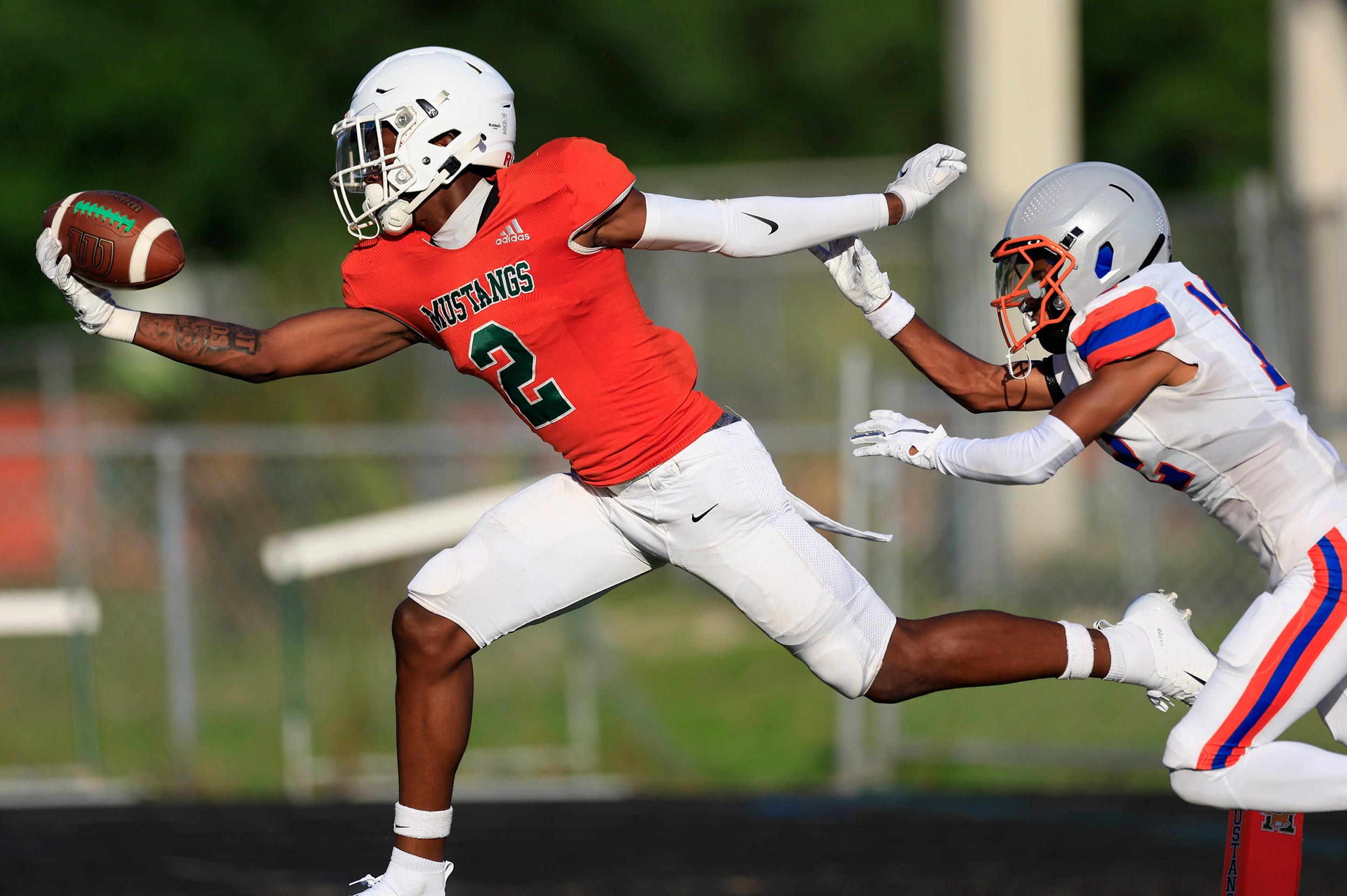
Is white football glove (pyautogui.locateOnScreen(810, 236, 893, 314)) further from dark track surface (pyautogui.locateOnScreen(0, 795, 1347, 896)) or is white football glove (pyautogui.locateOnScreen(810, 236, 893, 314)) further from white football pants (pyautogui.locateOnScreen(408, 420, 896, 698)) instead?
dark track surface (pyautogui.locateOnScreen(0, 795, 1347, 896))

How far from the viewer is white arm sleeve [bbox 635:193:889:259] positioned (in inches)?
167

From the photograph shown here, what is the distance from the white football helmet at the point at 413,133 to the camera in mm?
4266

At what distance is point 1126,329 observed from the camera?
3.93 metres

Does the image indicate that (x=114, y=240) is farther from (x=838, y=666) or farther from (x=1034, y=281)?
(x=1034, y=281)

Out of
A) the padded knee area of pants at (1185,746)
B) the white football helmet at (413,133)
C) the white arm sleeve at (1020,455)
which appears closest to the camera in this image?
the white arm sleeve at (1020,455)

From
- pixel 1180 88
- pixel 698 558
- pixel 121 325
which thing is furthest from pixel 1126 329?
pixel 1180 88

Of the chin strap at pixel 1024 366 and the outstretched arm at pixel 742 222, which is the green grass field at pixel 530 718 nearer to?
the chin strap at pixel 1024 366

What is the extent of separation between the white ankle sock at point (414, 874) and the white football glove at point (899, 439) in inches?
61.5

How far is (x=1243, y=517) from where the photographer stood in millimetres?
4164

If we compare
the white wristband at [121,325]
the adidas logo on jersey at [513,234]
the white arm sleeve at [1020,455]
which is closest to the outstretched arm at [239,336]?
the white wristband at [121,325]

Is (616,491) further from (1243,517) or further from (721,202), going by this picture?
(1243,517)

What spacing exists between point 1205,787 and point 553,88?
76.3 ft

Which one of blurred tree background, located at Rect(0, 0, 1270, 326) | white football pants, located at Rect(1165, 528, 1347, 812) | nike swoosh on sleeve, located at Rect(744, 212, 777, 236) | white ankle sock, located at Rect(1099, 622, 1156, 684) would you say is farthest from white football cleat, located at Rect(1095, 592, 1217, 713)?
blurred tree background, located at Rect(0, 0, 1270, 326)

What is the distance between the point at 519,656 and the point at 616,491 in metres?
4.88
